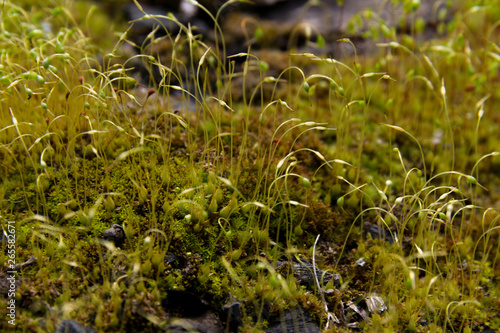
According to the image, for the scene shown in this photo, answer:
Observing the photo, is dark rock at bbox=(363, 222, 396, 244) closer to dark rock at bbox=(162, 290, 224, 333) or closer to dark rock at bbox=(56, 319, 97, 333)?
dark rock at bbox=(162, 290, 224, 333)

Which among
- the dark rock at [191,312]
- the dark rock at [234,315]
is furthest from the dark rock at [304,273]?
the dark rock at [191,312]

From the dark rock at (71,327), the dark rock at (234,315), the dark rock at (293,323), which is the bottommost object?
the dark rock at (293,323)

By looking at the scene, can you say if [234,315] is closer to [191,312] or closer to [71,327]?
[191,312]

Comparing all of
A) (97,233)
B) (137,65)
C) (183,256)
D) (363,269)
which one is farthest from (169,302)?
(137,65)

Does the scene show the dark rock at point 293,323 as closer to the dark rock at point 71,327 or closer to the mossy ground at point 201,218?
the mossy ground at point 201,218

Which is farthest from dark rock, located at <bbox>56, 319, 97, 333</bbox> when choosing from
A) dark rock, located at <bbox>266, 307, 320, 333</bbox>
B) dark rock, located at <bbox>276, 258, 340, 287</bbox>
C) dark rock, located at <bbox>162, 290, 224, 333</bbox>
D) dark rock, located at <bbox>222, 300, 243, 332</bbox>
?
dark rock, located at <bbox>276, 258, 340, 287</bbox>
